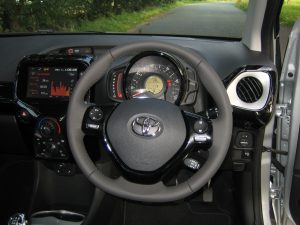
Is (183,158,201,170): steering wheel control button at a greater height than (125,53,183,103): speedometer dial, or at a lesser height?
lesser

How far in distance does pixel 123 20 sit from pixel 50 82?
1074mm

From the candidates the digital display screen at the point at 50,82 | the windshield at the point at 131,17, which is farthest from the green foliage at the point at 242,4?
the digital display screen at the point at 50,82

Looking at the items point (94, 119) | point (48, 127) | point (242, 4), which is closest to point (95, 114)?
point (94, 119)

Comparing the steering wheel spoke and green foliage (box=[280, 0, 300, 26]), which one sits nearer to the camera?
the steering wheel spoke

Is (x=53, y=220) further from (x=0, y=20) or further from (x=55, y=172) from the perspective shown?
(x=0, y=20)

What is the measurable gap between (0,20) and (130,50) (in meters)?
2.40

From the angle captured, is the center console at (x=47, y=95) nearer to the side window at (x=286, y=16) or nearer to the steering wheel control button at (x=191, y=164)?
the steering wheel control button at (x=191, y=164)

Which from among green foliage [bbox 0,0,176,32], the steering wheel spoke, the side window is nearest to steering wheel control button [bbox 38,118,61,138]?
the steering wheel spoke

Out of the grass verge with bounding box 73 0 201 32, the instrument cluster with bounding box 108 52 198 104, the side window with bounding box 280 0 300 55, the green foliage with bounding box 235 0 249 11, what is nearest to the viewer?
the instrument cluster with bounding box 108 52 198 104

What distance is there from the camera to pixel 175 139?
1751 mm

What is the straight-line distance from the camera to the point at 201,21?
3.01 m

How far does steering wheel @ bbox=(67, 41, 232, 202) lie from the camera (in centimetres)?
172

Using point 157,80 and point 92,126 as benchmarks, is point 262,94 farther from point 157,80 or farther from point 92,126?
point 92,126

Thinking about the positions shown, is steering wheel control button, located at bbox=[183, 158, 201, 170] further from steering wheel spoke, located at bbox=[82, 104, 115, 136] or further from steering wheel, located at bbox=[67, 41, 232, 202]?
steering wheel spoke, located at bbox=[82, 104, 115, 136]
